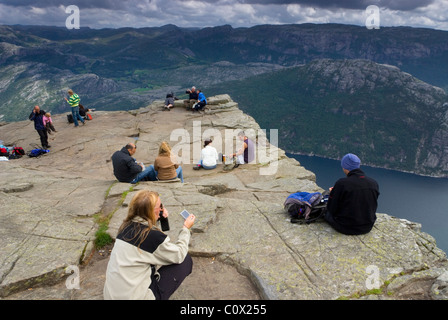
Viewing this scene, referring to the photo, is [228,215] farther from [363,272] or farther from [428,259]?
[428,259]

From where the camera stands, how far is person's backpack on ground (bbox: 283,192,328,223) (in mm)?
9477

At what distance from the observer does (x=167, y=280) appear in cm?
608

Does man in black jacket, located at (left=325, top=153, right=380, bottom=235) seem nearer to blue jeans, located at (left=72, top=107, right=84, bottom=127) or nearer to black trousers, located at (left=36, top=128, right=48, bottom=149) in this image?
black trousers, located at (left=36, top=128, right=48, bottom=149)

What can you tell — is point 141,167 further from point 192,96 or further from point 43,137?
point 192,96

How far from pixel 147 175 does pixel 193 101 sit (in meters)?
20.1

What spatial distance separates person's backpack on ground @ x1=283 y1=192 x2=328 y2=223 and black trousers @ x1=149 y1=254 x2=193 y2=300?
4.77 metres

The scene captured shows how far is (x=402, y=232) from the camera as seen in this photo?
898 cm

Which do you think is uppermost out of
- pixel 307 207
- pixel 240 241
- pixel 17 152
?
pixel 307 207

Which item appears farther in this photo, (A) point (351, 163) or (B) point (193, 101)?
(B) point (193, 101)

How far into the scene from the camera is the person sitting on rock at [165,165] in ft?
46.7

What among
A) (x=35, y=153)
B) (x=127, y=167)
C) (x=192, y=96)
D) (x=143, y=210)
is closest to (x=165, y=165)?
(x=127, y=167)

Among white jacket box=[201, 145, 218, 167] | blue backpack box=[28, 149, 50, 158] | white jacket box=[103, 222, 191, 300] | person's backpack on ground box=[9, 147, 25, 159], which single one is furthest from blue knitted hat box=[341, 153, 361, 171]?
person's backpack on ground box=[9, 147, 25, 159]
